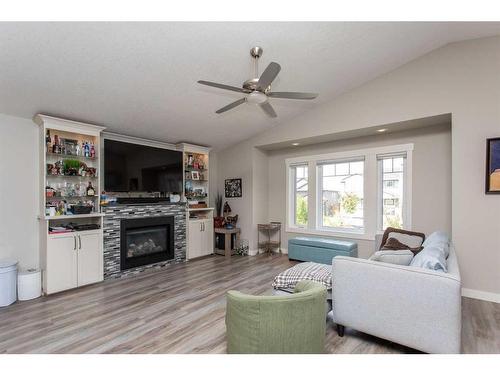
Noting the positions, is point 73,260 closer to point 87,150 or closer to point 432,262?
point 87,150

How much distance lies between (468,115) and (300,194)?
10.3 ft

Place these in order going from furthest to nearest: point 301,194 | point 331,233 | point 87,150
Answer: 1. point 301,194
2. point 331,233
3. point 87,150

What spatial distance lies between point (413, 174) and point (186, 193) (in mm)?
4208

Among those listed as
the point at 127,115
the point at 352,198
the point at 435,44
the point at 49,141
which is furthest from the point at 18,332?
the point at 435,44

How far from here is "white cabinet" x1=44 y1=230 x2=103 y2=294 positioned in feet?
11.2

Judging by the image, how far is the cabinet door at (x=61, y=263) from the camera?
339 centimetres

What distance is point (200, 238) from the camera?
17.8 ft

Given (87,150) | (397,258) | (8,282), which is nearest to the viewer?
(397,258)

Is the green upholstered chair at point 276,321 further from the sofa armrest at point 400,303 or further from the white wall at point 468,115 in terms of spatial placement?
A: the white wall at point 468,115

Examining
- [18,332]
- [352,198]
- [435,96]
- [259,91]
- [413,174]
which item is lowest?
[18,332]

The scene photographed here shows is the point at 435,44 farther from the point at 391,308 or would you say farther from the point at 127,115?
the point at 127,115

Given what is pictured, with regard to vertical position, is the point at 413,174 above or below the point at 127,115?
below

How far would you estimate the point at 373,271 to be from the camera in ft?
6.97

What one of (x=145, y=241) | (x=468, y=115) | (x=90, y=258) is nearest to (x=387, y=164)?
(x=468, y=115)
